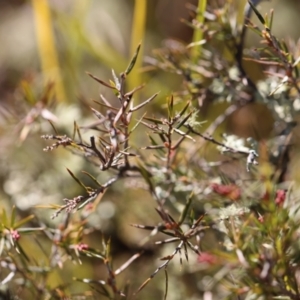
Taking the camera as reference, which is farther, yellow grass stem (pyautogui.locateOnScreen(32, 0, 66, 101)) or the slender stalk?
yellow grass stem (pyautogui.locateOnScreen(32, 0, 66, 101))

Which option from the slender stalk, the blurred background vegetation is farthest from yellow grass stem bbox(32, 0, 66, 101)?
Answer: the slender stalk

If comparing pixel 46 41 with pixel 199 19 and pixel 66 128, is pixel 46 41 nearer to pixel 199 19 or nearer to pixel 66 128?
pixel 66 128

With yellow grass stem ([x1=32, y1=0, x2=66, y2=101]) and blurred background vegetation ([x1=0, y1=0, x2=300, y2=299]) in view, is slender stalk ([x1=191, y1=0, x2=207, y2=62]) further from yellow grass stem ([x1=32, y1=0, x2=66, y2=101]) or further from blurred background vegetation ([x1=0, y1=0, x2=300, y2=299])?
yellow grass stem ([x1=32, y1=0, x2=66, y2=101])

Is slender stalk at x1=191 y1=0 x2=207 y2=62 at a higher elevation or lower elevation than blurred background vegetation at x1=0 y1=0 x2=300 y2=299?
higher

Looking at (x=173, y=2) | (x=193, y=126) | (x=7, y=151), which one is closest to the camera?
(x=193, y=126)

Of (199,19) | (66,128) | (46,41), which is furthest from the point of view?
(46,41)

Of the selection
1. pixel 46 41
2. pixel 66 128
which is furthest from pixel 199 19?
pixel 46 41

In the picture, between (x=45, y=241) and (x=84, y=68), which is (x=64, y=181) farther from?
(x=84, y=68)

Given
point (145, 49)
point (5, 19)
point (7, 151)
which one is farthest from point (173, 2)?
point (7, 151)

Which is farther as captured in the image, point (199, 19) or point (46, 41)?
point (46, 41)

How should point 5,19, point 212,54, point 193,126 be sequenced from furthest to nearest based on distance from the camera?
1. point 5,19
2. point 212,54
3. point 193,126

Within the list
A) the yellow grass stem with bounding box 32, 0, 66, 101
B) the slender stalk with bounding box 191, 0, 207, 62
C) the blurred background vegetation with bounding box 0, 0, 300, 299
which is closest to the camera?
the slender stalk with bounding box 191, 0, 207, 62
